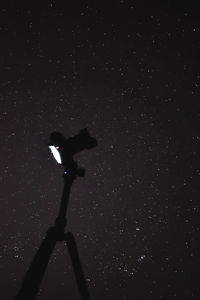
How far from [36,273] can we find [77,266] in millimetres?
322

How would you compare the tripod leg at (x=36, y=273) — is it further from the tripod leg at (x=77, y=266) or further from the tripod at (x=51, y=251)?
the tripod leg at (x=77, y=266)

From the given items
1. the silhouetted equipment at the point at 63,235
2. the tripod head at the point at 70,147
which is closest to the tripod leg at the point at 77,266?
the silhouetted equipment at the point at 63,235

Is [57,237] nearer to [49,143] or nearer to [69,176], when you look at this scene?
[69,176]

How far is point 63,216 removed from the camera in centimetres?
249

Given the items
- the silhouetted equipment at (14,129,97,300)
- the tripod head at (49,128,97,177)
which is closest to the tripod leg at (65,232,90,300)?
the silhouetted equipment at (14,129,97,300)

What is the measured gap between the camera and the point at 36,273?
2277mm

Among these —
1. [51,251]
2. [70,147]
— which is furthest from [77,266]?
[70,147]

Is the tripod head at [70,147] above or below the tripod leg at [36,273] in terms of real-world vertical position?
above

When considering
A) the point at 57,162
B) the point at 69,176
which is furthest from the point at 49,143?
the point at 69,176

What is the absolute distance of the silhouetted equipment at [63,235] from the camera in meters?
2.27

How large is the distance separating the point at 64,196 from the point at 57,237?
0.30 m

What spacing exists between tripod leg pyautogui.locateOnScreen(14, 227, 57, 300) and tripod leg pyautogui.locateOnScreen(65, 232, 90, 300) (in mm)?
170

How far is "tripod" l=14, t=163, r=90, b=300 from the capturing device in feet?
7.39

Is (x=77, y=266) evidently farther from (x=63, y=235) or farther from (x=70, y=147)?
(x=70, y=147)
